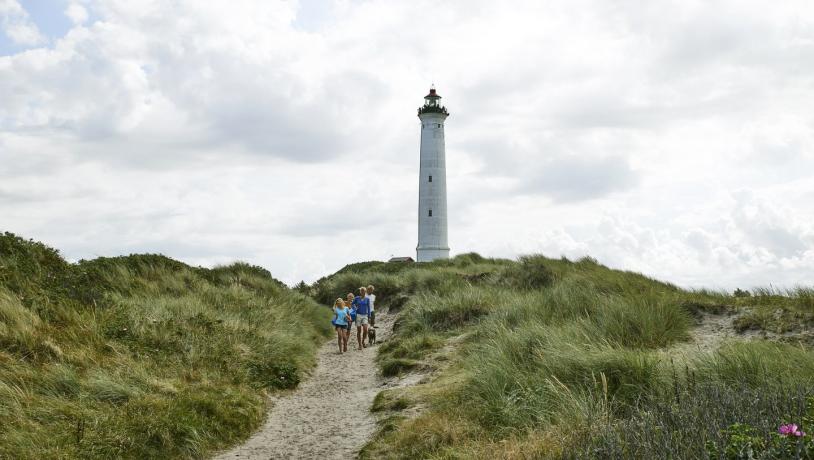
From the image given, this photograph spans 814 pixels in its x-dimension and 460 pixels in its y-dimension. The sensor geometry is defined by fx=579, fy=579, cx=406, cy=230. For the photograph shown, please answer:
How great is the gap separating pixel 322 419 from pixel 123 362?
3595mm

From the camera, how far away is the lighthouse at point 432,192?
4916 centimetres

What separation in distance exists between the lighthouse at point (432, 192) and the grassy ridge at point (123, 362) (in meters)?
32.1

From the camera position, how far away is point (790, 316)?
10055 millimetres

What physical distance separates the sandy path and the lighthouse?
1358 inches

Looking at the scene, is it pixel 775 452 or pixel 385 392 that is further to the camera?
pixel 385 392

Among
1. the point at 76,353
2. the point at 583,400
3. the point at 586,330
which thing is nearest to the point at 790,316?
the point at 586,330

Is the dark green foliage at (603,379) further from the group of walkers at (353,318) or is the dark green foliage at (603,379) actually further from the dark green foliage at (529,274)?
the dark green foliage at (529,274)

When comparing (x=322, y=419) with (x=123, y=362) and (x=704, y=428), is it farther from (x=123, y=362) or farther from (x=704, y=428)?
(x=704, y=428)

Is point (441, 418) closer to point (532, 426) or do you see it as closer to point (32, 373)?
point (532, 426)

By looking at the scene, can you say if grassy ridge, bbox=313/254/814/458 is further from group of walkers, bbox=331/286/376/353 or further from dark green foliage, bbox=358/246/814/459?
group of walkers, bbox=331/286/376/353

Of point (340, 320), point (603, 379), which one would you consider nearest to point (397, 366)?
point (340, 320)

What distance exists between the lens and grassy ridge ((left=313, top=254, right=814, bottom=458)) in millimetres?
4969

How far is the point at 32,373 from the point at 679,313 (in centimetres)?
1090

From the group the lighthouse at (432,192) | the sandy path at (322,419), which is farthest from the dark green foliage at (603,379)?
the lighthouse at (432,192)
